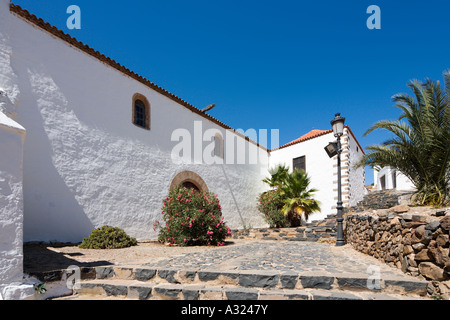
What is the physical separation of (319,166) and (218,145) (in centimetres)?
553

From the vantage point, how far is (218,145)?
44.7ft

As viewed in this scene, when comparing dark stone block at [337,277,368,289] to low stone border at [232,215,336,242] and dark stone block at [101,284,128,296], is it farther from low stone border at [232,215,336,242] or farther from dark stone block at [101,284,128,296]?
low stone border at [232,215,336,242]

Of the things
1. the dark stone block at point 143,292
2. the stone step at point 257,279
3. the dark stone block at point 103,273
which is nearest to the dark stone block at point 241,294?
the stone step at point 257,279

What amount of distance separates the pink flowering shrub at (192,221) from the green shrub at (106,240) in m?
1.25

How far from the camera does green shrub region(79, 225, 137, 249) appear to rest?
21.3ft

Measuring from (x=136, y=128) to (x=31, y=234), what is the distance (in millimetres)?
4438

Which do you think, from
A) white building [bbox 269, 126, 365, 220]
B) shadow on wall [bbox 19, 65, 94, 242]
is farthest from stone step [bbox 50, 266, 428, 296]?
white building [bbox 269, 126, 365, 220]

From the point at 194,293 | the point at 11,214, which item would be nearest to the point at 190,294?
the point at 194,293

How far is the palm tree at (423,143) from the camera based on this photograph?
6.30 metres

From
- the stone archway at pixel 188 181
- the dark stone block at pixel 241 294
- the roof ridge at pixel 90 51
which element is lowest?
the dark stone block at pixel 241 294

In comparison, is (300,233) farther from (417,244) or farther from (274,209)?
(417,244)

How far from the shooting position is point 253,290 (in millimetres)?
3299

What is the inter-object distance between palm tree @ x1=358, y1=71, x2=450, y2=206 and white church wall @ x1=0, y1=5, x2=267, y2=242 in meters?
7.17

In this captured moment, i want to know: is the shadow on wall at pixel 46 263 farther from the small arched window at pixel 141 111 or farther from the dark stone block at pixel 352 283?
the small arched window at pixel 141 111
